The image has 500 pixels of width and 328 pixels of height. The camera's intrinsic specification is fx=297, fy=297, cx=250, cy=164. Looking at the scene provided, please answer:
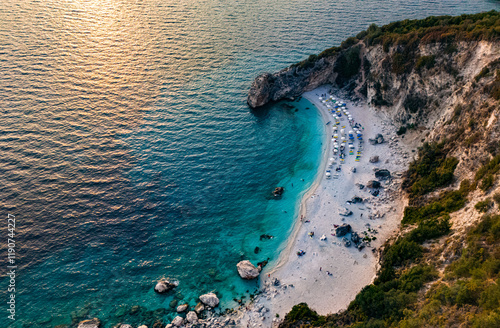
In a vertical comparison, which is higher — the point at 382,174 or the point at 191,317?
the point at 382,174

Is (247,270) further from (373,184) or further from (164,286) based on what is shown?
(373,184)

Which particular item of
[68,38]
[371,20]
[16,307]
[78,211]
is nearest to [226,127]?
[78,211]

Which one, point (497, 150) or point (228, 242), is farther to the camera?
point (228, 242)

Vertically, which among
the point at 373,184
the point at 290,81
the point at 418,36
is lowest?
the point at 373,184

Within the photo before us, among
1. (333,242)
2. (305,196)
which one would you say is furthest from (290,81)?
(333,242)

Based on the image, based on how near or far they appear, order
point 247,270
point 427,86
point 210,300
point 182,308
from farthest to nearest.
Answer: point 427,86
point 247,270
point 210,300
point 182,308

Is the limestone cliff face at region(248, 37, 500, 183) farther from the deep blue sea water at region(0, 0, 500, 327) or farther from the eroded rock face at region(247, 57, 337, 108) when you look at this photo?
the deep blue sea water at region(0, 0, 500, 327)

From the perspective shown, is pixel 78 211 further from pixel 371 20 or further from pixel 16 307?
pixel 371 20

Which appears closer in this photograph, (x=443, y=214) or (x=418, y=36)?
(x=443, y=214)
